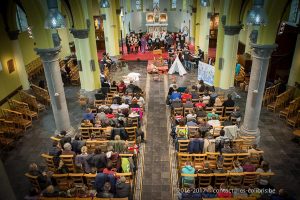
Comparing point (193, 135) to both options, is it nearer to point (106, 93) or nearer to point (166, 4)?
point (106, 93)

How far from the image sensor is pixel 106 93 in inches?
582

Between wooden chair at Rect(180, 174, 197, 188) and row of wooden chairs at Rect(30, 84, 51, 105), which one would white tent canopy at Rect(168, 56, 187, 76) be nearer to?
row of wooden chairs at Rect(30, 84, 51, 105)

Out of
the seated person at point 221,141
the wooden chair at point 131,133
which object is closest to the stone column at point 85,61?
the wooden chair at point 131,133

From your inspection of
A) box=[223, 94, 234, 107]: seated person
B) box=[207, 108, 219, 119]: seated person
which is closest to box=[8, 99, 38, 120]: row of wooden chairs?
box=[207, 108, 219, 119]: seated person

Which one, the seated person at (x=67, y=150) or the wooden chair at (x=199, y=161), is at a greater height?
the seated person at (x=67, y=150)

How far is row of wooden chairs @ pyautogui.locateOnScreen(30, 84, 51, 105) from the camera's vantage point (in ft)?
49.7

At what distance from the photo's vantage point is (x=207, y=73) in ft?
53.7

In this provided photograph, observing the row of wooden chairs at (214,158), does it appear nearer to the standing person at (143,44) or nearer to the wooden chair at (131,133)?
the wooden chair at (131,133)

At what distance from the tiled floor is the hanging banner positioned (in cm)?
202

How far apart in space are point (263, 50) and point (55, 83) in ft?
25.7

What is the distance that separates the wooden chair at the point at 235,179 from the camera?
8345mm

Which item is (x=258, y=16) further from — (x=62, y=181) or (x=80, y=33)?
(x=80, y=33)

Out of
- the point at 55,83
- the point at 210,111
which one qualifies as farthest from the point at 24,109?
the point at 210,111

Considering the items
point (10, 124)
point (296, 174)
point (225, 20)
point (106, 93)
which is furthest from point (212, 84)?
point (10, 124)
